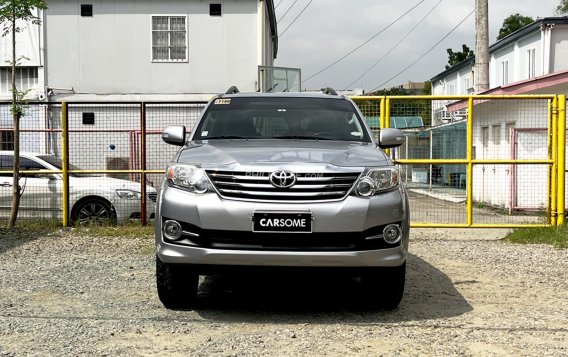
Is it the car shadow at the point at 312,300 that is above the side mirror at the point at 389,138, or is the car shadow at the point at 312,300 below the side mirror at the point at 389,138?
below

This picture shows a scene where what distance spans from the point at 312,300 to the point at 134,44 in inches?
810

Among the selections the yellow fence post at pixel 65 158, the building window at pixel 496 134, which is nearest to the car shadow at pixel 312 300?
the yellow fence post at pixel 65 158

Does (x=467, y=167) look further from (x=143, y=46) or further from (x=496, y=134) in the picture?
(x=143, y=46)

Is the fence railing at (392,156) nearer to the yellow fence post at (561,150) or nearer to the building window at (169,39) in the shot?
the yellow fence post at (561,150)

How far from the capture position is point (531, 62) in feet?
88.4

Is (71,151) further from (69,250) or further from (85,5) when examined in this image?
(85,5)

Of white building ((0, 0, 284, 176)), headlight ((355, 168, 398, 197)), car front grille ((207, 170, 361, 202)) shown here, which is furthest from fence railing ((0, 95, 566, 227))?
white building ((0, 0, 284, 176))

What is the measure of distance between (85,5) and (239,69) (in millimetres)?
5992

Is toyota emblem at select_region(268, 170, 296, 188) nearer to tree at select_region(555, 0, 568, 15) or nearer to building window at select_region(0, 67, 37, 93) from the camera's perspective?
building window at select_region(0, 67, 37, 93)

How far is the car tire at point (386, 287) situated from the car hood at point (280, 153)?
92cm

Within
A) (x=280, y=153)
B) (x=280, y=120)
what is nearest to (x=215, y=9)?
(x=280, y=120)

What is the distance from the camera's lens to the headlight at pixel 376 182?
5637 millimetres

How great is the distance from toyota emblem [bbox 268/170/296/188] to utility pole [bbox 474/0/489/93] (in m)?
Answer: 15.2

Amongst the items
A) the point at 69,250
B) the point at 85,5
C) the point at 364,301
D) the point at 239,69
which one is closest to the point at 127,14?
the point at 85,5
